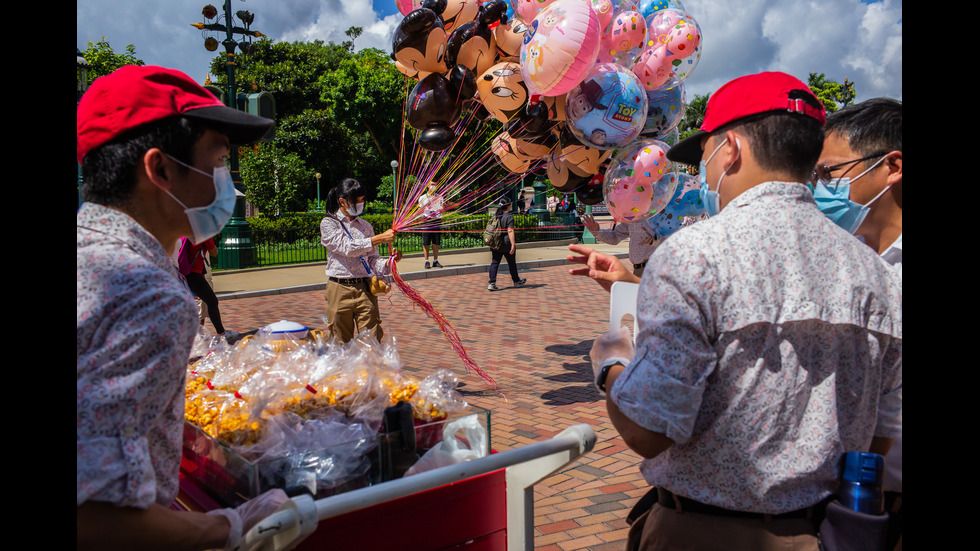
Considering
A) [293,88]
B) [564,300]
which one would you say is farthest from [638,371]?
[293,88]

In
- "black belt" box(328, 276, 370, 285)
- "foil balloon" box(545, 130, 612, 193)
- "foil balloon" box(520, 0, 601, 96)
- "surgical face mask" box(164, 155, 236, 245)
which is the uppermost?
"foil balloon" box(520, 0, 601, 96)

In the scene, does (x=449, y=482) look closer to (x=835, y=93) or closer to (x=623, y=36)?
(x=623, y=36)

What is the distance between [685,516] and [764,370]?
415mm

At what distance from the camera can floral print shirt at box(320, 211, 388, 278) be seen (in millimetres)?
5555

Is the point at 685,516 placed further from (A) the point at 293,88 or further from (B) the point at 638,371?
(A) the point at 293,88

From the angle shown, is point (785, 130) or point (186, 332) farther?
point (785, 130)

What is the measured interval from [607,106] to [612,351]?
9.88 feet

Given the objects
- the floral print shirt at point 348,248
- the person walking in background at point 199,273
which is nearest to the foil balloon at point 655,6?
the floral print shirt at point 348,248

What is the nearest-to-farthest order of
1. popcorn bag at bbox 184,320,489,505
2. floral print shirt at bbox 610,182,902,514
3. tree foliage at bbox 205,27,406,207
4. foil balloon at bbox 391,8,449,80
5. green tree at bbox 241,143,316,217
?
floral print shirt at bbox 610,182,902,514 < popcorn bag at bbox 184,320,489,505 < foil balloon at bbox 391,8,449,80 < green tree at bbox 241,143,316,217 < tree foliage at bbox 205,27,406,207

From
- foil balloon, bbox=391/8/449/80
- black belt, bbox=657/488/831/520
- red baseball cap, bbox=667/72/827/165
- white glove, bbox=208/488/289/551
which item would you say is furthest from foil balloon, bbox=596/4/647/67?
white glove, bbox=208/488/289/551

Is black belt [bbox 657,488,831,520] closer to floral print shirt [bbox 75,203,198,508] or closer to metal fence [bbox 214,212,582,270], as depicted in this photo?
floral print shirt [bbox 75,203,198,508]

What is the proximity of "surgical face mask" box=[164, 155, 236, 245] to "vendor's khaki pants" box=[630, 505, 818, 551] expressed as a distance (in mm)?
1356
